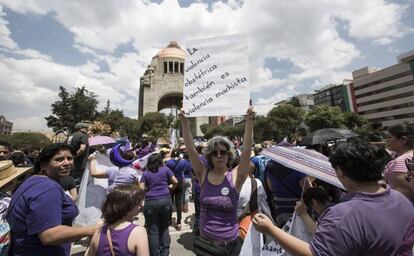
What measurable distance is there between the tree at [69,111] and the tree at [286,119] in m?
32.1

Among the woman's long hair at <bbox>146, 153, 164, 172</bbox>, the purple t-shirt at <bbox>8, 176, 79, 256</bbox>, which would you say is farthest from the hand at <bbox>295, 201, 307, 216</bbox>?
the woman's long hair at <bbox>146, 153, 164, 172</bbox>

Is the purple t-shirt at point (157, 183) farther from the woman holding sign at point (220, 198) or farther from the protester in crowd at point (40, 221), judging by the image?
the protester in crowd at point (40, 221)

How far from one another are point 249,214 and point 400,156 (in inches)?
68.6

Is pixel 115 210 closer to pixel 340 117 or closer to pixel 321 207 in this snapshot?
pixel 321 207

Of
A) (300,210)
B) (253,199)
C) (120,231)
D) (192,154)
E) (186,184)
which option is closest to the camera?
(120,231)

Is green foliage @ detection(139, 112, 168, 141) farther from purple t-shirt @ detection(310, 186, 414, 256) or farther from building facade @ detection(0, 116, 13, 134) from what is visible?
building facade @ detection(0, 116, 13, 134)

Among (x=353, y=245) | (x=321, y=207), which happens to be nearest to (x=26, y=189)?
(x=353, y=245)

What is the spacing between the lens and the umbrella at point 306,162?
73.3 inches

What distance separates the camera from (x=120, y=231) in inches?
72.8

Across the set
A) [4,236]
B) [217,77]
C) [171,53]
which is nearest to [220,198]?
[217,77]

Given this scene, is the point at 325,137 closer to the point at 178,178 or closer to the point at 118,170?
the point at 178,178

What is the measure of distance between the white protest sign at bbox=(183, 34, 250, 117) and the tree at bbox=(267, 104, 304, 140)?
46492 millimetres

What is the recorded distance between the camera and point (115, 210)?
1906 mm

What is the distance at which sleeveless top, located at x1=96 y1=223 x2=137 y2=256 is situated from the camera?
1.79 metres
